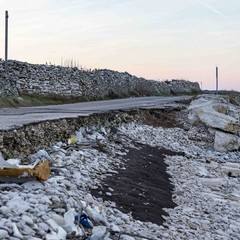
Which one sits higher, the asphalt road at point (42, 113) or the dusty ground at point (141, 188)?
the asphalt road at point (42, 113)

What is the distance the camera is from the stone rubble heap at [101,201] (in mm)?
4473

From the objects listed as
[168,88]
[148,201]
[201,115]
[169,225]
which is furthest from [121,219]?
[168,88]

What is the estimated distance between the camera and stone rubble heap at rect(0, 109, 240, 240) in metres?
4.47

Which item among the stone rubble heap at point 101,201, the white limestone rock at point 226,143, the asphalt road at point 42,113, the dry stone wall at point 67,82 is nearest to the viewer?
the stone rubble heap at point 101,201

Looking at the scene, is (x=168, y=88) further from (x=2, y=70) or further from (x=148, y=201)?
(x=148, y=201)

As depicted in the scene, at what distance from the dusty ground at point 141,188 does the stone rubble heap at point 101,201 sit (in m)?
0.16

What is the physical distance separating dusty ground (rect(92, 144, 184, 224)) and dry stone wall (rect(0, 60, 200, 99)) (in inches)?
380

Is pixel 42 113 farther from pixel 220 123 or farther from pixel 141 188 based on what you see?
pixel 220 123

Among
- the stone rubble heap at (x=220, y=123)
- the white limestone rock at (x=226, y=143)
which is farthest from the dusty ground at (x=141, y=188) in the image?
the stone rubble heap at (x=220, y=123)

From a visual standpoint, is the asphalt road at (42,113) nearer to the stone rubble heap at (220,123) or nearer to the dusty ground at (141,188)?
the dusty ground at (141,188)

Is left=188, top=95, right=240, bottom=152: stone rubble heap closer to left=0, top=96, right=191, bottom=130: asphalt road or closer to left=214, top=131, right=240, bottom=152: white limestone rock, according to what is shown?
left=214, top=131, right=240, bottom=152: white limestone rock

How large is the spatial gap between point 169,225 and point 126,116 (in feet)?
26.5

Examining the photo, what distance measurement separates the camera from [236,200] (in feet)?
26.8

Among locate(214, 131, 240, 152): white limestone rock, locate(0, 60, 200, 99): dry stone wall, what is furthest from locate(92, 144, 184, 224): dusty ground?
locate(0, 60, 200, 99): dry stone wall
